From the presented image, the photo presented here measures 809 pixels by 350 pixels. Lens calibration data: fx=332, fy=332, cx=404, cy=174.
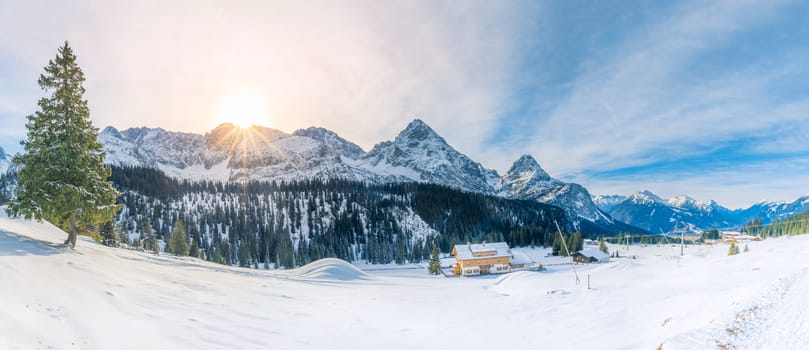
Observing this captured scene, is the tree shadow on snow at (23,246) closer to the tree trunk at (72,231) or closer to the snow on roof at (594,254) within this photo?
the tree trunk at (72,231)

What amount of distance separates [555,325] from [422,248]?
117 m

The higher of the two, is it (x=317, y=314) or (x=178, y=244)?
(x=317, y=314)

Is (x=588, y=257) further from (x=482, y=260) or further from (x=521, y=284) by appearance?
(x=521, y=284)

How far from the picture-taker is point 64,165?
65.1 ft

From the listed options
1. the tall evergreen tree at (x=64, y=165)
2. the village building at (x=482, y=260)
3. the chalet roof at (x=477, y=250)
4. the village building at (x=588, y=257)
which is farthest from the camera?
the village building at (x=588, y=257)

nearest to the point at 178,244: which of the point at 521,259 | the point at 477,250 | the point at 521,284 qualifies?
the point at 477,250

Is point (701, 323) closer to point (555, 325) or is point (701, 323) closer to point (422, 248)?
point (555, 325)

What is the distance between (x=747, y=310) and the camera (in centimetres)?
1167

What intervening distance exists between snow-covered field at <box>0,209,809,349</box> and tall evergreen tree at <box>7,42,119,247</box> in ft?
5.71

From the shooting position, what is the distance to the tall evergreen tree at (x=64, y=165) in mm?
19328

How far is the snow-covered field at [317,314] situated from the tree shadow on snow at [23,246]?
0.10m

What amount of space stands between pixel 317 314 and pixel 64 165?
17.5 metres

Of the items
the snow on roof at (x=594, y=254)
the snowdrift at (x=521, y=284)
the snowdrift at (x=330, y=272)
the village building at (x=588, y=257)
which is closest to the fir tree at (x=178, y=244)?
the snowdrift at (x=330, y=272)

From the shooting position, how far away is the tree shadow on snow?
48.6 ft
